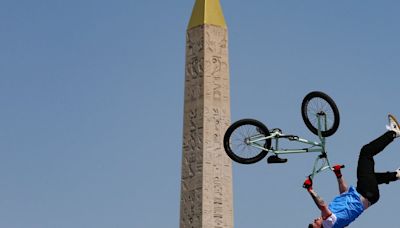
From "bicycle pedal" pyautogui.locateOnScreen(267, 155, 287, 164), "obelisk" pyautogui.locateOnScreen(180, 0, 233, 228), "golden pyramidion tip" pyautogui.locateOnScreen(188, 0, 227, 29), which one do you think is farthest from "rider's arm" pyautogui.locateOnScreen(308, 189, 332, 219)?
"golden pyramidion tip" pyautogui.locateOnScreen(188, 0, 227, 29)

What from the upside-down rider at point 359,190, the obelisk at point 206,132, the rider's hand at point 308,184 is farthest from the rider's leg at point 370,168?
the obelisk at point 206,132

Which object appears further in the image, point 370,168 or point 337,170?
point 370,168

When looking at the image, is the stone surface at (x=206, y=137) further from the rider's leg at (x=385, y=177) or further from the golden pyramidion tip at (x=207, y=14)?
the rider's leg at (x=385, y=177)

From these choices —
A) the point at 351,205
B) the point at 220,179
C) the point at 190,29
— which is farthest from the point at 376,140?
the point at 190,29

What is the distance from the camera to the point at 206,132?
1337 inches

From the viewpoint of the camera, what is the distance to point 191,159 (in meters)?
34.3

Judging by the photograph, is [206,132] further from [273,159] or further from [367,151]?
[367,151]

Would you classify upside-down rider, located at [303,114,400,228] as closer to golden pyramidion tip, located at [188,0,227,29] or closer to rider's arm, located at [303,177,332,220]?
rider's arm, located at [303,177,332,220]

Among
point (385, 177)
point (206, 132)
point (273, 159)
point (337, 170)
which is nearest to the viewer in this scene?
point (337, 170)

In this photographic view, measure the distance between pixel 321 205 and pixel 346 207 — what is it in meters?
0.45

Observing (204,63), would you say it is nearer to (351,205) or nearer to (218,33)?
(218,33)

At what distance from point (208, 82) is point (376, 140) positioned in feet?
64.7

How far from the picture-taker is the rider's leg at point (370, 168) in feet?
47.9

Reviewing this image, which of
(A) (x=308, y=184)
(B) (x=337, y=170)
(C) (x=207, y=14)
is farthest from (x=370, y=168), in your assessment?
(C) (x=207, y=14)
